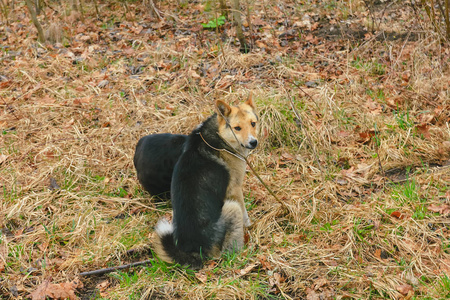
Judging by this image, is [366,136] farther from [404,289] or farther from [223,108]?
[404,289]

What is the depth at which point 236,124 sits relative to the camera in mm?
4551

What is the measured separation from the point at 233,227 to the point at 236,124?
113 cm

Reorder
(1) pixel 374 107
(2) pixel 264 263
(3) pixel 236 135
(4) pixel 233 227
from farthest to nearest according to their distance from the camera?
(1) pixel 374 107 < (3) pixel 236 135 < (4) pixel 233 227 < (2) pixel 264 263

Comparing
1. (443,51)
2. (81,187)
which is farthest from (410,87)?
(81,187)

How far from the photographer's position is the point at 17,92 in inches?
305

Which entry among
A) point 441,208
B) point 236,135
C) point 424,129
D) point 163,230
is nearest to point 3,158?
point 163,230

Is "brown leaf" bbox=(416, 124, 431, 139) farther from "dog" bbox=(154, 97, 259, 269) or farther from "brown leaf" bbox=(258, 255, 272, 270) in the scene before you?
"brown leaf" bbox=(258, 255, 272, 270)

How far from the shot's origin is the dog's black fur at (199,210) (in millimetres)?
3965

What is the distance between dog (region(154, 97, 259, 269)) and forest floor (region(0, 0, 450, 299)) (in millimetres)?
209

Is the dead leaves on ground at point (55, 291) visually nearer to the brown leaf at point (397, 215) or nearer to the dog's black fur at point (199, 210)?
the dog's black fur at point (199, 210)

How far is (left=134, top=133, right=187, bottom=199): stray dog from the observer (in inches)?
197

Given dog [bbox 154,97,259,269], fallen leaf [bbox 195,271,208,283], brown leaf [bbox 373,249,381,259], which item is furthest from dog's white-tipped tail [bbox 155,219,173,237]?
brown leaf [bbox 373,249,381,259]

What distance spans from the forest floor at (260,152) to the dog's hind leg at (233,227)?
0.44ft

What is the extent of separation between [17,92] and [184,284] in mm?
5779
